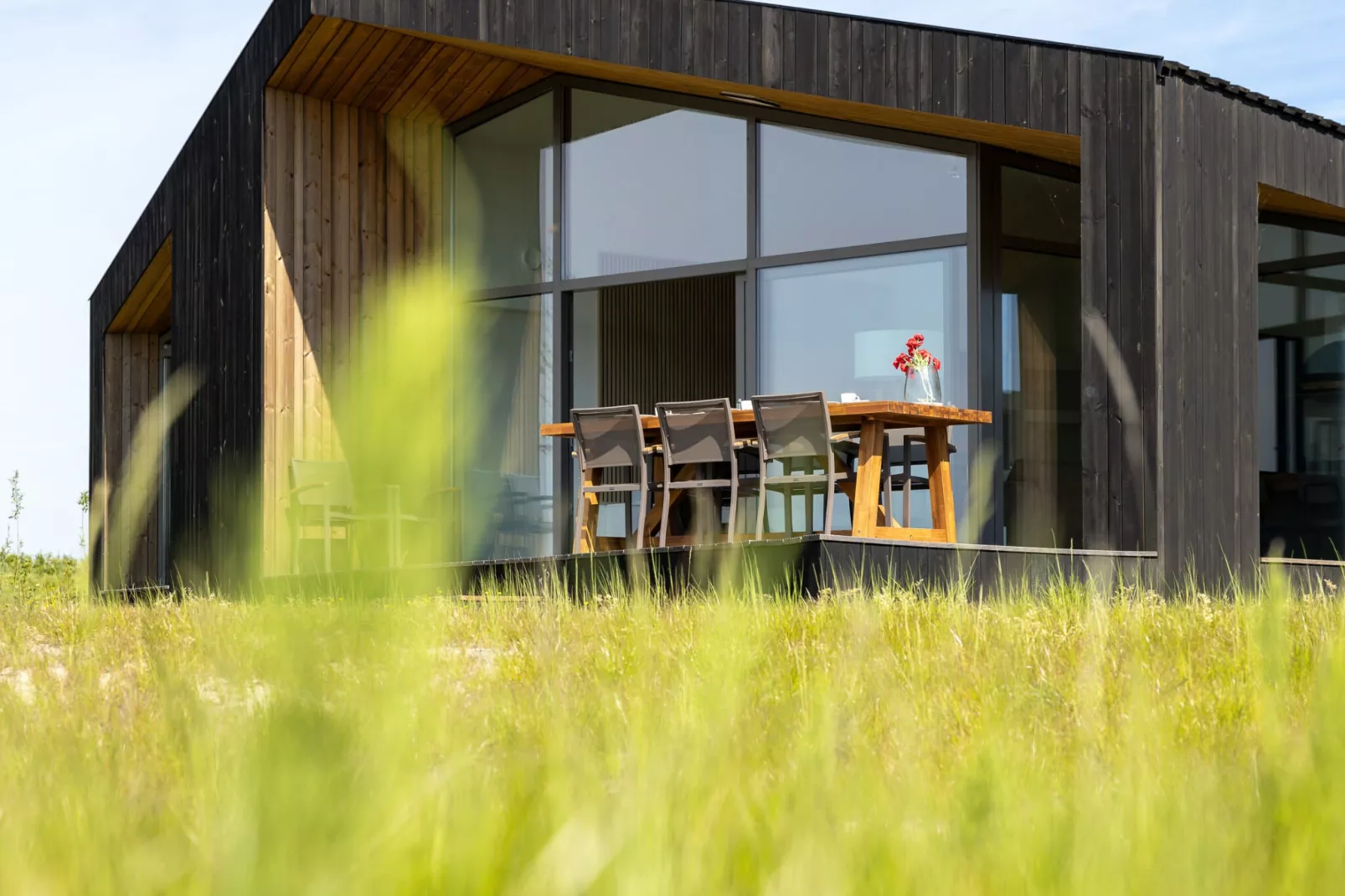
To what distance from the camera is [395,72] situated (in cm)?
1080

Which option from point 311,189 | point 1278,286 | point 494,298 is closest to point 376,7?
point 311,189

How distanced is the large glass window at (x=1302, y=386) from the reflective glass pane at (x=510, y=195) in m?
5.51

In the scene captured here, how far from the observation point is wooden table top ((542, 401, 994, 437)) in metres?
7.93

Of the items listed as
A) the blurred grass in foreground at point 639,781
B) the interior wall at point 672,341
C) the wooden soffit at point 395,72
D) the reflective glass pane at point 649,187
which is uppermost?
the wooden soffit at point 395,72

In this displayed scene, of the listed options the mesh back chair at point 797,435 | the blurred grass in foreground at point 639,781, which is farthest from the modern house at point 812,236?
the blurred grass in foreground at point 639,781

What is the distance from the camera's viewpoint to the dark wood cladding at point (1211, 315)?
24.1ft

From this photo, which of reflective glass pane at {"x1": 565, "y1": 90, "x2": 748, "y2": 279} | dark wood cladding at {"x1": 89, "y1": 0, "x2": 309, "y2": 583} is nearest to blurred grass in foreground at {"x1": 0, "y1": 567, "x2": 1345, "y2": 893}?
dark wood cladding at {"x1": 89, "y1": 0, "x2": 309, "y2": 583}

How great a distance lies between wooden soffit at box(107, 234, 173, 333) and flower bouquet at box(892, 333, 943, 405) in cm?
712

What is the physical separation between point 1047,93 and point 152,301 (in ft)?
33.7

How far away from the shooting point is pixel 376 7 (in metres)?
9.81

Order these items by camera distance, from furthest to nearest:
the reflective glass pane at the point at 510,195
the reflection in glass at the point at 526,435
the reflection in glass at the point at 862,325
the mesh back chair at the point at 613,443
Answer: the reflective glass pane at the point at 510,195, the reflection in glass at the point at 526,435, the reflection in glass at the point at 862,325, the mesh back chair at the point at 613,443

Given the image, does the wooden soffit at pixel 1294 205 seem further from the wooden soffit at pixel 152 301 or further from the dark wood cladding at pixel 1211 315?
the wooden soffit at pixel 152 301

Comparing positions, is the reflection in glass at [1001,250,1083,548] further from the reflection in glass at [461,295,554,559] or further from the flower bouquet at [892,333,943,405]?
the reflection in glass at [461,295,554,559]

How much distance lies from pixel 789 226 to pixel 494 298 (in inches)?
112
